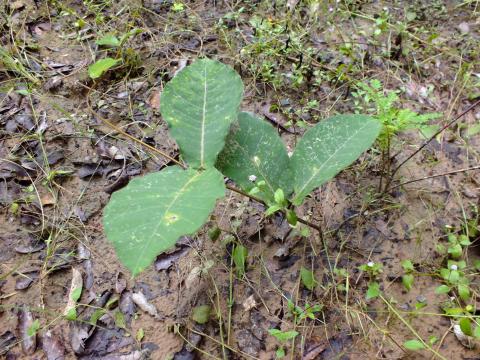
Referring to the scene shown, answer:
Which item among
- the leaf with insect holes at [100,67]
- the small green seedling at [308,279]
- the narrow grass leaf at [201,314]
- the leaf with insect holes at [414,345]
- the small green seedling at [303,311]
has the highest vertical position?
the leaf with insect holes at [100,67]

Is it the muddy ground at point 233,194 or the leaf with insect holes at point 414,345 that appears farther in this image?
the muddy ground at point 233,194

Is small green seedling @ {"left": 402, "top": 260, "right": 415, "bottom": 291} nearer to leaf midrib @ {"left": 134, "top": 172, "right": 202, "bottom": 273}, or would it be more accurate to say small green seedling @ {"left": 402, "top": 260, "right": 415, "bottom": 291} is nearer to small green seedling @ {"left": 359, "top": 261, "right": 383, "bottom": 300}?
small green seedling @ {"left": 359, "top": 261, "right": 383, "bottom": 300}

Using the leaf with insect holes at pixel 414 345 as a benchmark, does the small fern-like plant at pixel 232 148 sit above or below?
above

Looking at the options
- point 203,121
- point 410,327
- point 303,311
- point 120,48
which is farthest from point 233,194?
point 120,48

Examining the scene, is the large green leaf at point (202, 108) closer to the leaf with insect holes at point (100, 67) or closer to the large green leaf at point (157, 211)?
the large green leaf at point (157, 211)

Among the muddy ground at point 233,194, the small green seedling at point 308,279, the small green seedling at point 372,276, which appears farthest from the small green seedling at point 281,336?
the small green seedling at point 372,276

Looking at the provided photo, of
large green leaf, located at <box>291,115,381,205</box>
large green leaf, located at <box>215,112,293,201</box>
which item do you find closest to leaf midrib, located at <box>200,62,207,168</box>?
large green leaf, located at <box>215,112,293,201</box>

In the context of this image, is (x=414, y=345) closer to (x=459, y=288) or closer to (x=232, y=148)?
(x=459, y=288)

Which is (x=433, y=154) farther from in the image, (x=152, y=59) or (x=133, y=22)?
(x=133, y=22)
